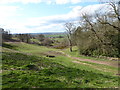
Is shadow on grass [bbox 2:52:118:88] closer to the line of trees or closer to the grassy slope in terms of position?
the grassy slope

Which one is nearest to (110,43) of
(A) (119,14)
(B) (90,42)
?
(A) (119,14)

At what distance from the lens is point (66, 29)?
55.2 metres

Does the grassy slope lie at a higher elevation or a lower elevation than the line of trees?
lower

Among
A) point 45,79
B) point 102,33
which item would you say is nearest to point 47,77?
point 45,79

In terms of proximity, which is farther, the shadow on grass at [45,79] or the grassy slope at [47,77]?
the grassy slope at [47,77]

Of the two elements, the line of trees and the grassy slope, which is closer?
the grassy slope

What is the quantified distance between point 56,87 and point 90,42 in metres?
28.2

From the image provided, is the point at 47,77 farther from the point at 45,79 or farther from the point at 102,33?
the point at 102,33

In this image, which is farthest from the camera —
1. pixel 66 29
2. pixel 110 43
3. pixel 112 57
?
pixel 66 29

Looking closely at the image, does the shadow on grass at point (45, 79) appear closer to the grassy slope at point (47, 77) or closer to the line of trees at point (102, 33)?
the grassy slope at point (47, 77)

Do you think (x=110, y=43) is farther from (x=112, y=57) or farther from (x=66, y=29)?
(x=66, y=29)

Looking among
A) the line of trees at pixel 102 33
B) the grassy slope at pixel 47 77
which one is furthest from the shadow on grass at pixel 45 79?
the line of trees at pixel 102 33

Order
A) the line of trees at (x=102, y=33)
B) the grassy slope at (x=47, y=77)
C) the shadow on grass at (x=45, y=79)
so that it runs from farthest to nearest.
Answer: the line of trees at (x=102, y=33) < the grassy slope at (x=47, y=77) < the shadow on grass at (x=45, y=79)

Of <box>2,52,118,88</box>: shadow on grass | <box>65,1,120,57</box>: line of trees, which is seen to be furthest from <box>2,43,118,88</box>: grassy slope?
<box>65,1,120,57</box>: line of trees
